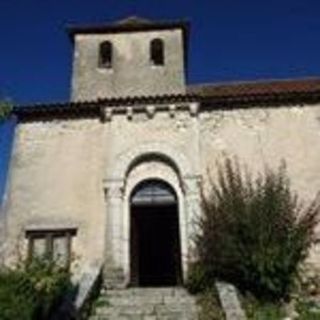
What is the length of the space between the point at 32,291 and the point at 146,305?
322 cm

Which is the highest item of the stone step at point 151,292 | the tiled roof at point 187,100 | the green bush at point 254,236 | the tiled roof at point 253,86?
the tiled roof at point 253,86

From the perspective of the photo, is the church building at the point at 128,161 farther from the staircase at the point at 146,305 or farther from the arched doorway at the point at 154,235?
the staircase at the point at 146,305

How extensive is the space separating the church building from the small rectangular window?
0.08 feet

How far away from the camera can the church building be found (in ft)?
53.3

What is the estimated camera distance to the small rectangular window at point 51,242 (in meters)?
16.1

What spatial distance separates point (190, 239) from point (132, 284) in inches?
74.9

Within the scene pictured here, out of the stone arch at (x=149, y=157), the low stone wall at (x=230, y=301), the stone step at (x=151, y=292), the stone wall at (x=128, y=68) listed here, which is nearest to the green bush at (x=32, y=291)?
the stone step at (x=151, y=292)

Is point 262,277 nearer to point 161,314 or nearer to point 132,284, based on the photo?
point 161,314

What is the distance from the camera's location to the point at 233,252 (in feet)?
46.5

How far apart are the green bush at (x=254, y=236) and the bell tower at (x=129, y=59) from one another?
20.1 ft

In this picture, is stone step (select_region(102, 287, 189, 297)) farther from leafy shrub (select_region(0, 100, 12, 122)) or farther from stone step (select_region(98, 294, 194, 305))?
leafy shrub (select_region(0, 100, 12, 122))

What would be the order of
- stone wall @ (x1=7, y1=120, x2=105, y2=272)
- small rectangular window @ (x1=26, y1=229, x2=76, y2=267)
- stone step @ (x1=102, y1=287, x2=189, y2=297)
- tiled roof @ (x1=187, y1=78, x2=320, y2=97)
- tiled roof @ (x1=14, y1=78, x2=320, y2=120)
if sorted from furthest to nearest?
tiled roof @ (x1=187, y1=78, x2=320, y2=97) → tiled roof @ (x1=14, y1=78, x2=320, y2=120) → stone wall @ (x1=7, y1=120, x2=105, y2=272) → small rectangular window @ (x1=26, y1=229, x2=76, y2=267) → stone step @ (x1=102, y1=287, x2=189, y2=297)

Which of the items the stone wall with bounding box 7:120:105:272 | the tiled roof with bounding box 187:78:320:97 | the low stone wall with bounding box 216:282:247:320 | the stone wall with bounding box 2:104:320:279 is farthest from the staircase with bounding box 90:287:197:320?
the tiled roof with bounding box 187:78:320:97

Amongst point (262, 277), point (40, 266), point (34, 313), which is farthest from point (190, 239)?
point (34, 313)
